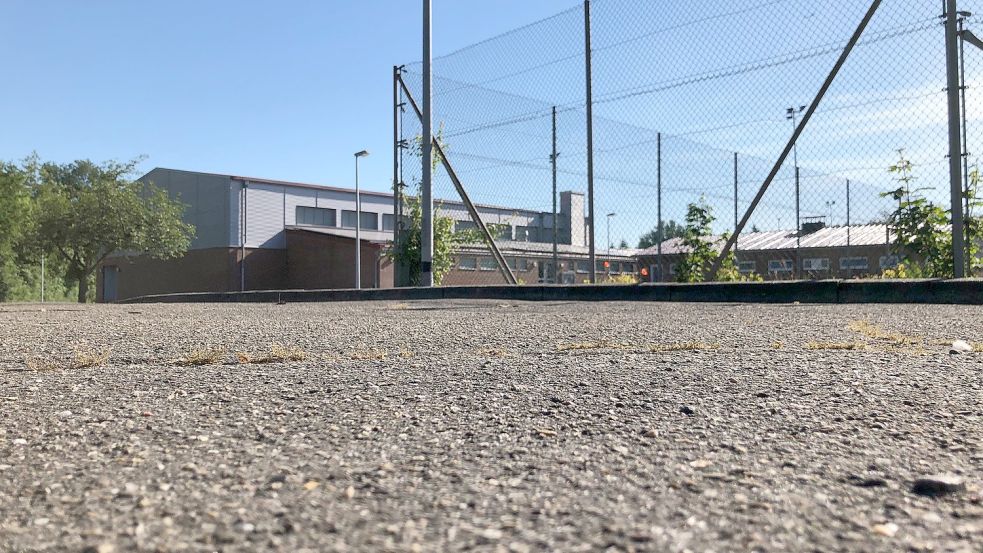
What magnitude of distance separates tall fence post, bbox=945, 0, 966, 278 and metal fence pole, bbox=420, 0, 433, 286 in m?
7.69

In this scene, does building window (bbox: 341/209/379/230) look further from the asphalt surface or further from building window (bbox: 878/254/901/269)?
the asphalt surface

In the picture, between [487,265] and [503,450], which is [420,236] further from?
[503,450]

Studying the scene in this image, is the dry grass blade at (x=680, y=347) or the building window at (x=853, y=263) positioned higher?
the building window at (x=853, y=263)

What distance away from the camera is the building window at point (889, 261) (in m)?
10.2

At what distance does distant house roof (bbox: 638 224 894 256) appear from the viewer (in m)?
10.7

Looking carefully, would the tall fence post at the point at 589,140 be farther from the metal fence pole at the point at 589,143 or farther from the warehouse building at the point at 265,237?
the warehouse building at the point at 265,237

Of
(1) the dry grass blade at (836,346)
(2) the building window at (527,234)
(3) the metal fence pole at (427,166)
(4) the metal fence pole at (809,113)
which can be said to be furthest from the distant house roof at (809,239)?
(1) the dry grass blade at (836,346)

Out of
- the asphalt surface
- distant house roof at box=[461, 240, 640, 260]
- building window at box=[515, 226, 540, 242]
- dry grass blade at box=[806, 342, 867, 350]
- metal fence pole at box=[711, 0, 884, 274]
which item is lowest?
the asphalt surface

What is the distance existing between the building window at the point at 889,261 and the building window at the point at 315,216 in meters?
35.2

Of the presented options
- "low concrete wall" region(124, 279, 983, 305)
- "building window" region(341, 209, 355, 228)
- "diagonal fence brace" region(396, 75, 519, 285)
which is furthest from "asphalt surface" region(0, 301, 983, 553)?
"building window" region(341, 209, 355, 228)

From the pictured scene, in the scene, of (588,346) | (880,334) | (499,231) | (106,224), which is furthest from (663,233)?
(106,224)

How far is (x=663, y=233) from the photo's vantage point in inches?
471

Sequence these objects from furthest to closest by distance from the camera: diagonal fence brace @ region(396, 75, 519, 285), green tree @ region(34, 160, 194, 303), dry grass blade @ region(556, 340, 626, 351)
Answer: green tree @ region(34, 160, 194, 303)
diagonal fence brace @ region(396, 75, 519, 285)
dry grass blade @ region(556, 340, 626, 351)

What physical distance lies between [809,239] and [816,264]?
0.80 metres
